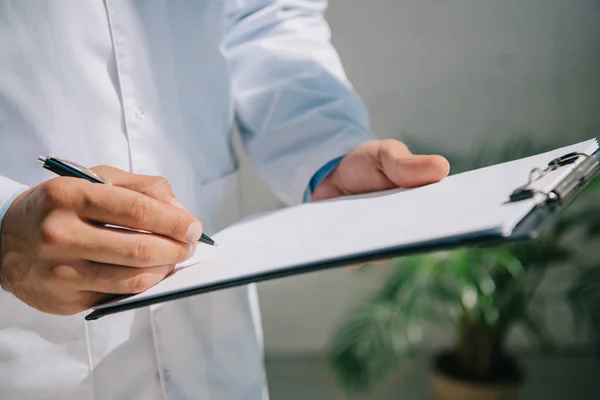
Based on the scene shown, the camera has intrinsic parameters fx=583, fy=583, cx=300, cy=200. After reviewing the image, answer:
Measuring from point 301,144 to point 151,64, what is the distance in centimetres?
26

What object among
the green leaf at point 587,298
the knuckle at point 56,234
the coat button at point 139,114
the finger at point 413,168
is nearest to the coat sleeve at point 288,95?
the finger at point 413,168

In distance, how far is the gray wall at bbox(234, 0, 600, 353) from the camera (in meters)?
1.67

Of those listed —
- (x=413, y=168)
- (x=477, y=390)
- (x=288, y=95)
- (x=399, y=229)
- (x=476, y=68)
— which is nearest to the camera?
(x=399, y=229)

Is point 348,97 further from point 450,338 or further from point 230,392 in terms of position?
point 450,338

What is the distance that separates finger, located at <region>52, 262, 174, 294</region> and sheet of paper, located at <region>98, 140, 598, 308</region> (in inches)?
0.5

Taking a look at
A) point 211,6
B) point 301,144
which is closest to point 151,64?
point 211,6

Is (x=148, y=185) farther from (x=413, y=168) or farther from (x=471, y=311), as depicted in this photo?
(x=471, y=311)

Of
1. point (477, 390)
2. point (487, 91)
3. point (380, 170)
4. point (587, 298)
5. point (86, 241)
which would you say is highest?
point (86, 241)

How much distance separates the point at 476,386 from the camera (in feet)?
4.60

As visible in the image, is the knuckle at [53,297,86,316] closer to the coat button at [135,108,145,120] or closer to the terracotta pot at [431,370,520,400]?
the coat button at [135,108,145,120]

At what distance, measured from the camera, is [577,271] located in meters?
1.72

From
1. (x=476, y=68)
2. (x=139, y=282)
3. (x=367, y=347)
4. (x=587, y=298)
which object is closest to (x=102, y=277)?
(x=139, y=282)

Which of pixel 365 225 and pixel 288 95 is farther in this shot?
pixel 288 95

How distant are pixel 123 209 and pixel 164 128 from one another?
0.95ft
